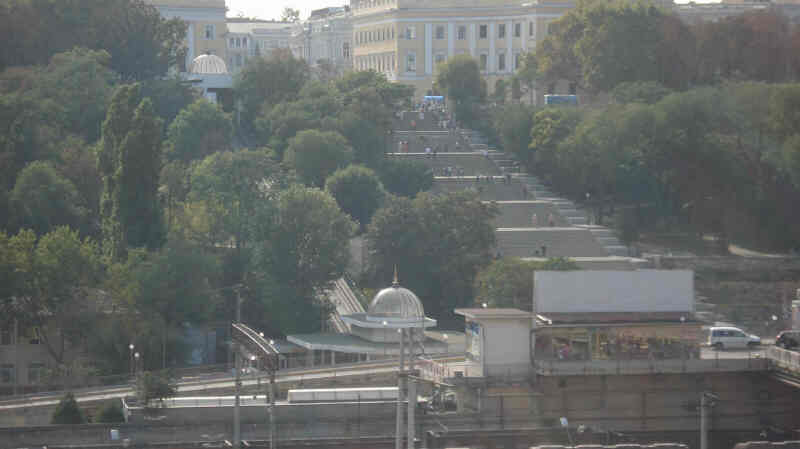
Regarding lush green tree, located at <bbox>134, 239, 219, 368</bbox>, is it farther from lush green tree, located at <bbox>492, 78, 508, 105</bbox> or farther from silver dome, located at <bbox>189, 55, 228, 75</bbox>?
lush green tree, located at <bbox>492, 78, 508, 105</bbox>

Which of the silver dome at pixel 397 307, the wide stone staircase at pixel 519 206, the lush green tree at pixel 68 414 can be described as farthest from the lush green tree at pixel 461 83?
the lush green tree at pixel 68 414

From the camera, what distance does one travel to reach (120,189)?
53.0 m

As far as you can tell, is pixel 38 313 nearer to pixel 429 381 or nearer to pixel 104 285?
pixel 104 285

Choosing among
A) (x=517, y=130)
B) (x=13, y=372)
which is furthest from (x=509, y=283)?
(x=517, y=130)

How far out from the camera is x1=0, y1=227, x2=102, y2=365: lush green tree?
159 ft

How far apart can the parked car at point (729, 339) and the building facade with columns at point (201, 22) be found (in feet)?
199

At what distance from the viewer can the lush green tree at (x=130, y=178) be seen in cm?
5300

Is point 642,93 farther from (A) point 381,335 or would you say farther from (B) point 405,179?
(A) point 381,335

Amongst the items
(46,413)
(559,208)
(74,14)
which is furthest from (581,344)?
(74,14)

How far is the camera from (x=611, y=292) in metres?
40.4

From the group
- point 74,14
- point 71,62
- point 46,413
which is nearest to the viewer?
point 46,413

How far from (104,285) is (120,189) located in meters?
4.22

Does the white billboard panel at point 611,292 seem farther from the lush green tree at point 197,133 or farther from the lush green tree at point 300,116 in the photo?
the lush green tree at point 300,116

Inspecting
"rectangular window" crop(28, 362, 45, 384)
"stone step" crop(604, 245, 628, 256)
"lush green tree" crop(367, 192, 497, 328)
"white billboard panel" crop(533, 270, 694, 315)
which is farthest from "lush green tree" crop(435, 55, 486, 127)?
"white billboard panel" crop(533, 270, 694, 315)
